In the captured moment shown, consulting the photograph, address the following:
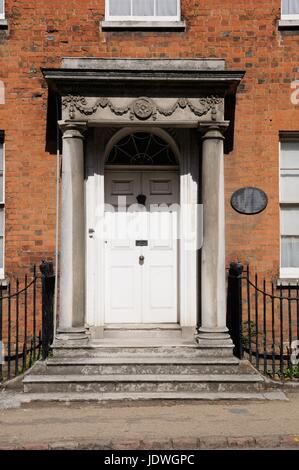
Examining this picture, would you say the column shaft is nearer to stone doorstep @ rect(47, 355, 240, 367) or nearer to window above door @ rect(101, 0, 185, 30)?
stone doorstep @ rect(47, 355, 240, 367)

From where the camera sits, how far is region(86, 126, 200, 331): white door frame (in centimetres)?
888

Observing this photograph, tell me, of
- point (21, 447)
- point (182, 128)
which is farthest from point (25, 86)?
point (21, 447)

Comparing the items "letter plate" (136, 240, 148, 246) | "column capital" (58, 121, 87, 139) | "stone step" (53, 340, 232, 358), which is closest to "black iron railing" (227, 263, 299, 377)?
"stone step" (53, 340, 232, 358)

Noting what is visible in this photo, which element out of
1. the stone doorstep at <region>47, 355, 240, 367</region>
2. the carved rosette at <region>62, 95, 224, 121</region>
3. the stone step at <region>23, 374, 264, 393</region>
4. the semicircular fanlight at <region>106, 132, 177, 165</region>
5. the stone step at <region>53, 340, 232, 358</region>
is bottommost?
the stone step at <region>23, 374, 264, 393</region>

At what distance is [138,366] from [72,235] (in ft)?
6.53

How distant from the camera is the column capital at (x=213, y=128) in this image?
8.27 meters

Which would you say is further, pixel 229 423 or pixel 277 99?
pixel 277 99

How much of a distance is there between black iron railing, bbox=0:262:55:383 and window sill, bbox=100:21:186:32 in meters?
3.70

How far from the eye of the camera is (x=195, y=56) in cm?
896

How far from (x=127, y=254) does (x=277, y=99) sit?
328cm

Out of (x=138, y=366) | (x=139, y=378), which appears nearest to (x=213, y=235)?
(x=138, y=366)

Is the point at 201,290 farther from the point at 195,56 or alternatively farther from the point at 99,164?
the point at 195,56

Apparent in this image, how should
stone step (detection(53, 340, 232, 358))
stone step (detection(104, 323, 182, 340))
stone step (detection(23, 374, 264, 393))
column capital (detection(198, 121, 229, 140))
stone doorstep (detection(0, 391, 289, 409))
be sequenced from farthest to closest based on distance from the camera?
1. stone step (detection(104, 323, 182, 340))
2. column capital (detection(198, 121, 229, 140))
3. stone step (detection(53, 340, 232, 358))
4. stone step (detection(23, 374, 264, 393))
5. stone doorstep (detection(0, 391, 289, 409))
